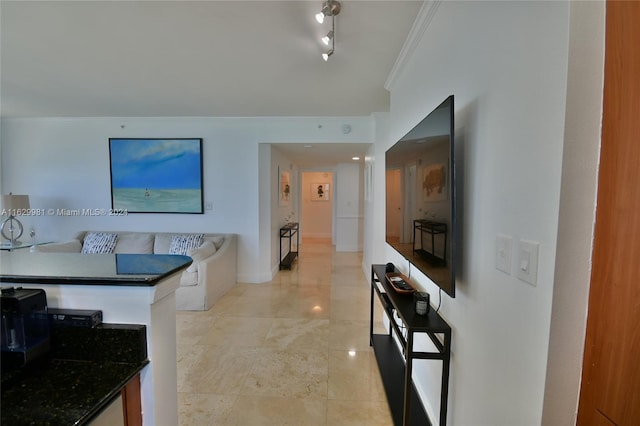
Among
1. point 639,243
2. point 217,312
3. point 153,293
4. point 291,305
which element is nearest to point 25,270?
point 153,293

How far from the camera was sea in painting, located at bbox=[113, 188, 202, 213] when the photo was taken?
162 inches

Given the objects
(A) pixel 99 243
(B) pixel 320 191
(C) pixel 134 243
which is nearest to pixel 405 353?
(C) pixel 134 243

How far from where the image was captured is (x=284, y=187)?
17.1 ft

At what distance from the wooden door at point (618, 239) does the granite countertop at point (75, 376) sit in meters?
1.24

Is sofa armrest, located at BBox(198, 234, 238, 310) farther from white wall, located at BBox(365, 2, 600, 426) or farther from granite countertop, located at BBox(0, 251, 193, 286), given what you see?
white wall, located at BBox(365, 2, 600, 426)

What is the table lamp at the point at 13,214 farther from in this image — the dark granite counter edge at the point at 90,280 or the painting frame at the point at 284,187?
the dark granite counter edge at the point at 90,280

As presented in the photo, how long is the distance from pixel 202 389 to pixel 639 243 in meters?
2.33

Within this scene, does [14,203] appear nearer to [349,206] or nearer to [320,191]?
[349,206]

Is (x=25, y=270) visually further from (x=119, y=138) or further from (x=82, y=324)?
(x=119, y=138)

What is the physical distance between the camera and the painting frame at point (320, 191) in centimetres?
864

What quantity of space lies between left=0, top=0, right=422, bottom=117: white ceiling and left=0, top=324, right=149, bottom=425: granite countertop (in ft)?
6.00

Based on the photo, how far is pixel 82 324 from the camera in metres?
0.80

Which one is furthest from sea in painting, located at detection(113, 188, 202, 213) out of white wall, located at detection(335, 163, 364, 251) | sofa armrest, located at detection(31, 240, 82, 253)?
white wall, located at detection(335, 163, 364, 251)

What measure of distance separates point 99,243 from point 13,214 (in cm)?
146
